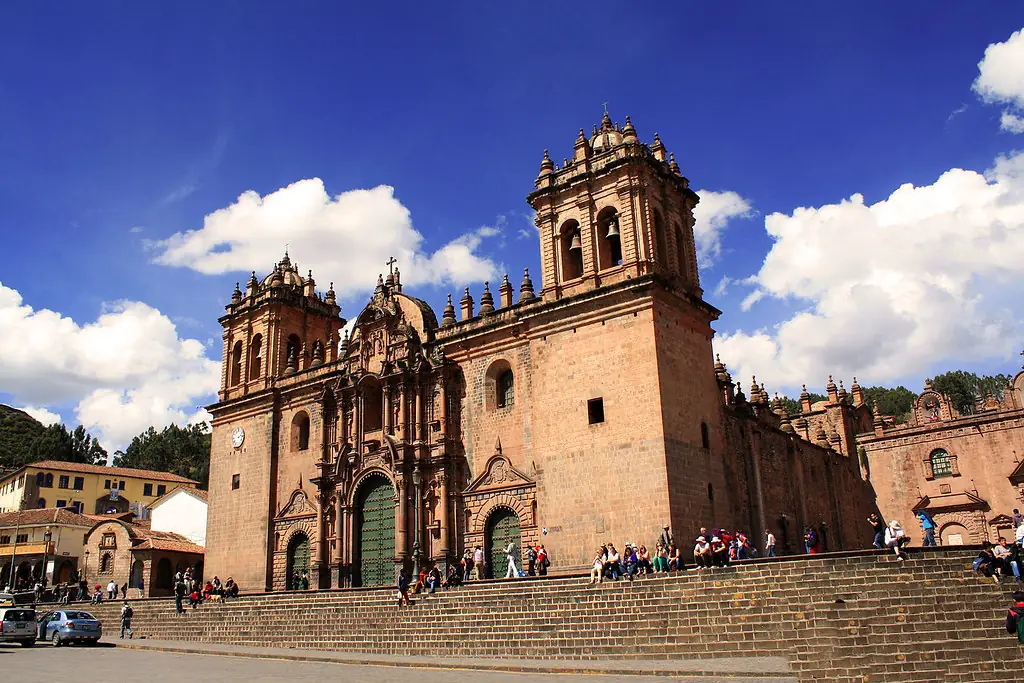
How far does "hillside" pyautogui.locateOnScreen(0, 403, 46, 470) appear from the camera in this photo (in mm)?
70000

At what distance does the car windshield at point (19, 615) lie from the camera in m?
22.4

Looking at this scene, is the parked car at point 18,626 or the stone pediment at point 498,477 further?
the stone pediment at point 498,477

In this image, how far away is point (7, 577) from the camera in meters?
49.3

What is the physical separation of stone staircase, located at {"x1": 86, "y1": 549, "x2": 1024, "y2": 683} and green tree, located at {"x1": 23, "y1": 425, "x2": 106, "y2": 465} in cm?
5563

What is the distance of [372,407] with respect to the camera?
3120 cm

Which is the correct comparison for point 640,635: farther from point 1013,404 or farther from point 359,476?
point 1013,404

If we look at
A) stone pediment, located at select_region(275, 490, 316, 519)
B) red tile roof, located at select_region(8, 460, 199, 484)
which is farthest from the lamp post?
stone pediment, located at select_region(275, 490, 316, 519)

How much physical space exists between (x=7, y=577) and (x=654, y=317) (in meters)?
→ 46.1

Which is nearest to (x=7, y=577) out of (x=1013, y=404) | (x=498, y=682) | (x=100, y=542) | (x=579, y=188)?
(x=100, y=542)

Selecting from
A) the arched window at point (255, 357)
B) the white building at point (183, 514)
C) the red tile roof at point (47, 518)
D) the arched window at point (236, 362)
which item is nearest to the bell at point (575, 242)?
the arched window at point (255, 357)

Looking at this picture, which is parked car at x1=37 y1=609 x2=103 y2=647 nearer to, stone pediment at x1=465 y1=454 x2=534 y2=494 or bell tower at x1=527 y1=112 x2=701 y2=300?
stone pediment at x1=465 y1=454 x2=534 y2=494

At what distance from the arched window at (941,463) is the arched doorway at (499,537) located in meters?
25.0

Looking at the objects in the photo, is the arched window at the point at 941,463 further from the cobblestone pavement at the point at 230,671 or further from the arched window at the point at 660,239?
the cobblestone pavement at the point at 230,671

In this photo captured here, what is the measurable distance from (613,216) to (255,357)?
18975 mm
